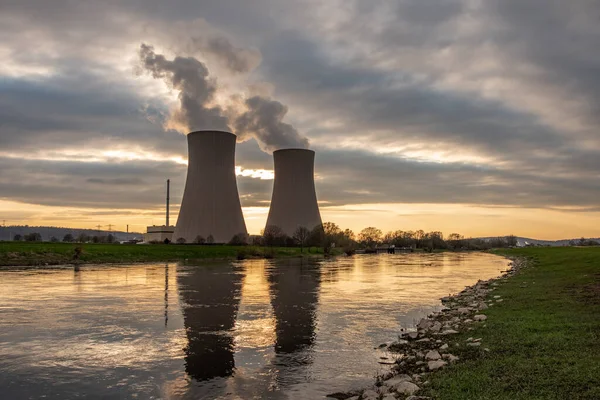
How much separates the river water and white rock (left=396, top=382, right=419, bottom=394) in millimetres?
624

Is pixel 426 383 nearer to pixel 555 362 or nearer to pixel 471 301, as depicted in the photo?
pixel 555 362

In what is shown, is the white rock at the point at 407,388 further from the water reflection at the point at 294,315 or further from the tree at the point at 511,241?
the tree at the point at 511,241

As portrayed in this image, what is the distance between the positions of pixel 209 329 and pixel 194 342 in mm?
1067

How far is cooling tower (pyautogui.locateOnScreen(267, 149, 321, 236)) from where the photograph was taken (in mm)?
48469

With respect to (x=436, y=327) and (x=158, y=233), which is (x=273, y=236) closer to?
(x=158, y=233)

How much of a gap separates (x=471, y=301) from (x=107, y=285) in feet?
38.8

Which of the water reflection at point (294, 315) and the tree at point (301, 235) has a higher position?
the tree at point (301, 235)

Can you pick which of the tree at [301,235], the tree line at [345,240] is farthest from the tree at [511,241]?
the tree at [301,235]

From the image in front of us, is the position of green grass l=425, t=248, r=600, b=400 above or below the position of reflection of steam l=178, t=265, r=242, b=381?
above

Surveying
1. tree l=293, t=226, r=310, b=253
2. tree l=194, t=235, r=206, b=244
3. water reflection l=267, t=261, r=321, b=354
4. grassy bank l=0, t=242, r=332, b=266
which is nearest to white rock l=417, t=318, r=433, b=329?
water reflection l=267, t=261, r=321, b=354

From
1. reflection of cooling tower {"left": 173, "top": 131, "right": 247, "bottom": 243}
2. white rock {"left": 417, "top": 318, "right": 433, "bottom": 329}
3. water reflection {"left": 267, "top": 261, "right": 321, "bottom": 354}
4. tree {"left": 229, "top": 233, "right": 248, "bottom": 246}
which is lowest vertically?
water reflection {"left": 267, "top": 261, "right": 321, "bottom": 354}

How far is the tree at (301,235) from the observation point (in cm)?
5311

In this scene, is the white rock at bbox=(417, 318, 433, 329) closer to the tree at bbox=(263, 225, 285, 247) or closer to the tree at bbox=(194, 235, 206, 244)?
the tree at bbox=(194, 235, 206, 244)

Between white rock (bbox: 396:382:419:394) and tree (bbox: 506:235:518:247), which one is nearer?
white rock (bbox: 396:382:419:394)
